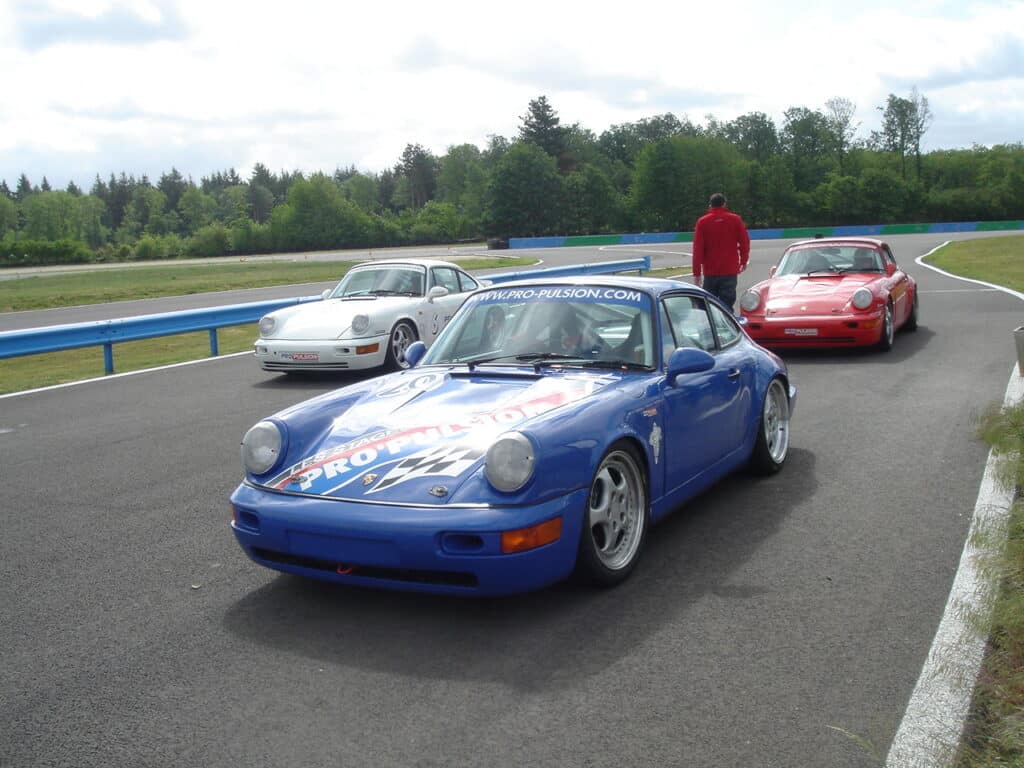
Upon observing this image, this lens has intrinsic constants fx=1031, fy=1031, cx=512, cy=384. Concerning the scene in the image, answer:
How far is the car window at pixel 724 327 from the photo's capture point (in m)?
6.16

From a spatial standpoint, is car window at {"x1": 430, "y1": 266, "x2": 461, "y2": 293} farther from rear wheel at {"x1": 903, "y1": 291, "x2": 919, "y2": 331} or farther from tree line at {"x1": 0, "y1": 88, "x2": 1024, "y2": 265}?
tree line at {"x1": 0, "y1": 88, "x2": 1024, "y2": 265}

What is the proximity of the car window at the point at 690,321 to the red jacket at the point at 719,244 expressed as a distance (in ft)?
18.9

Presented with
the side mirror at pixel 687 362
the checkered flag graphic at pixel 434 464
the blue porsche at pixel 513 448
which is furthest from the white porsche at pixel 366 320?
the checkered flag graphic at pixel 434 464

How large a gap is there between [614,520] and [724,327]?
217cm

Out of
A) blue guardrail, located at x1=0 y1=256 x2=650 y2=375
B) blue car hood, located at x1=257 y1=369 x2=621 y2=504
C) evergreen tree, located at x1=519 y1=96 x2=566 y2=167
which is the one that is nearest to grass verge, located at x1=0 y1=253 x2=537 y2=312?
blue guardrail, located at x1=0 y1=256 x2=650 y2=375

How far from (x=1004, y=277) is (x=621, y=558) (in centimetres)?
2219

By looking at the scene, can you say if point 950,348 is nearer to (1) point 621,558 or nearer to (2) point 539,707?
(1) point 621,558

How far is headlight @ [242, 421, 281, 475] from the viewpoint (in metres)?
4.59

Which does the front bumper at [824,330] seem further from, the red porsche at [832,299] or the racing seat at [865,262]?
the racing seat at [865,262]

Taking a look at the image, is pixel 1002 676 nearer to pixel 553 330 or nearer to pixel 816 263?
pixel 553 330

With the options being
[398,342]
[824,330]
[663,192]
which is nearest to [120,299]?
[398,342]

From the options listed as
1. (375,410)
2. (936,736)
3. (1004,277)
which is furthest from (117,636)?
(1004,277)

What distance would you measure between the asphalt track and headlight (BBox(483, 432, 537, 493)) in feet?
1.88

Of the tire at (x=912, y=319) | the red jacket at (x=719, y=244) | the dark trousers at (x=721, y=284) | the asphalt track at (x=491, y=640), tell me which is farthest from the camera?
the tire at (x=912, y=319)
